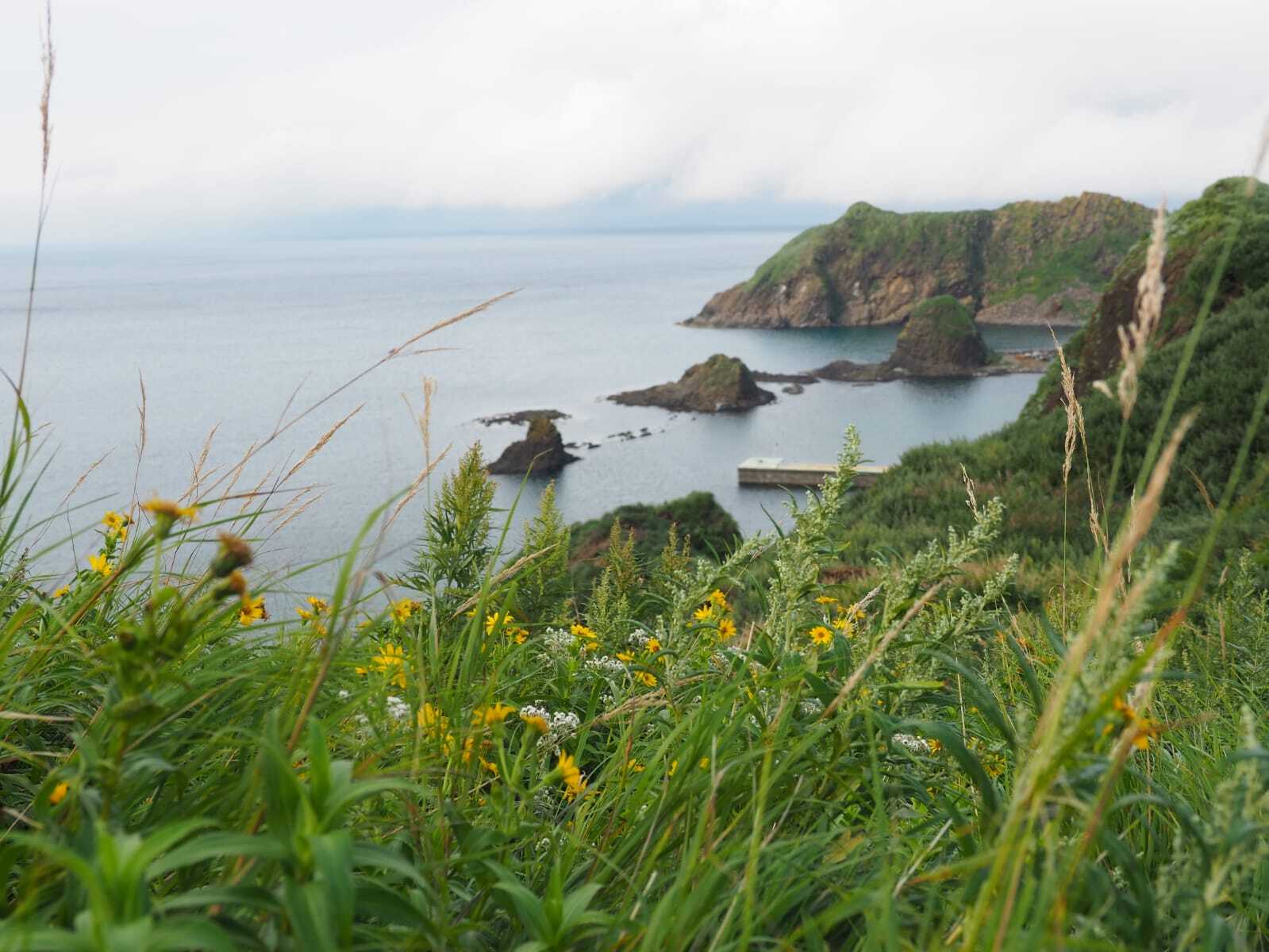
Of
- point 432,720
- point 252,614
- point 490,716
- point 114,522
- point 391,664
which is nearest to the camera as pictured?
point 490,716

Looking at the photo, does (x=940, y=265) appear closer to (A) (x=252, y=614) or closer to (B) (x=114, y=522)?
(B) (x=114, y=522)

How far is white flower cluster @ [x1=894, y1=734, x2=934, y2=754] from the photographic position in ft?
6.88

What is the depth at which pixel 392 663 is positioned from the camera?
1962 millimetres

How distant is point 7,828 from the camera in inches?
61.8

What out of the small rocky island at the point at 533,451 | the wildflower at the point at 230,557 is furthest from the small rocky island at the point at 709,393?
the wildflower at the point at 230,557

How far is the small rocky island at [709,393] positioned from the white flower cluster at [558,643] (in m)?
62.2

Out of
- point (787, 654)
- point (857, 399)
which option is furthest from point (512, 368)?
point (787, 654)

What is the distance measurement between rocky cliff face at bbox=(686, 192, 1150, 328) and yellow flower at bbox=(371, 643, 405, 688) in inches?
4509

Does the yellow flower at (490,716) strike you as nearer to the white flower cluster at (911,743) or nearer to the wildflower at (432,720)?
the wildflower at (432,720)

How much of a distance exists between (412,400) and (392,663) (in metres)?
68.9

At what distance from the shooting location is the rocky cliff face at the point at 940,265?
115625mm

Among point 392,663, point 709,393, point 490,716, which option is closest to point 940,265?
point 709,393

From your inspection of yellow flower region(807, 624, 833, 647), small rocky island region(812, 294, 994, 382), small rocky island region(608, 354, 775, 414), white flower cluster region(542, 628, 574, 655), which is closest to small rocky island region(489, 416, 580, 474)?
small rocky island region(608, 354, 775, 414)

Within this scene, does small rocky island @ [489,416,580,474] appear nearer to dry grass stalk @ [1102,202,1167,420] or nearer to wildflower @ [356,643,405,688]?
wildflower @ [356,643,405,688]
